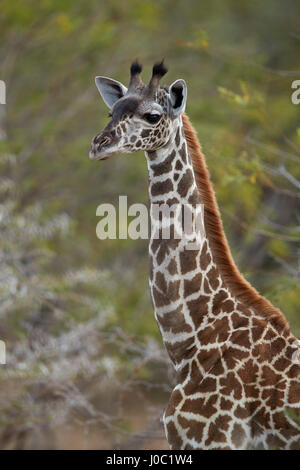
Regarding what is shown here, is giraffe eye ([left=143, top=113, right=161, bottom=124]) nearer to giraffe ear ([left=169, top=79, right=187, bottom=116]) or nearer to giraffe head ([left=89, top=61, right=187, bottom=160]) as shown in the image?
giraffe head ([left=89, top=61, right=187, bottom=160])

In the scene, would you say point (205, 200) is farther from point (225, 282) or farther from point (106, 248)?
point (106, 248)

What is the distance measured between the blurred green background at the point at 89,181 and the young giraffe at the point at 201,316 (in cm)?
573

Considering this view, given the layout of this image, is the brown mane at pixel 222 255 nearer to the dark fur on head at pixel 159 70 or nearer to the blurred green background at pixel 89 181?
the dark fur on head at pixel 159 70

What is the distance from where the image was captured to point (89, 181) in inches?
709

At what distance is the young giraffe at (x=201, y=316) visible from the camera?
470 cm

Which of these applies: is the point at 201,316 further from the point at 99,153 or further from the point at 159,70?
the point at 159,70

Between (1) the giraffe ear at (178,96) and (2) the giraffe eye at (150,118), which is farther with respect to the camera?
(1) the giraffe ear at (178,96)

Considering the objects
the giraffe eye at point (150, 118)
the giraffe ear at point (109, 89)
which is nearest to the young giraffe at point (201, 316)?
the giraffe eye at point (150, 118)

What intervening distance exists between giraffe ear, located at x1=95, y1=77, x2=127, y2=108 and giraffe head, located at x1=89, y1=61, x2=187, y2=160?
312 mm

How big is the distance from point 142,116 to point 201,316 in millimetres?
1299

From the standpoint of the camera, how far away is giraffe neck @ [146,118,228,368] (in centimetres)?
498

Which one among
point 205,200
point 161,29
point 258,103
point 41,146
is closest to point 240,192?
point 41,146

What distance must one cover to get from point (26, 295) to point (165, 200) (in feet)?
19.0

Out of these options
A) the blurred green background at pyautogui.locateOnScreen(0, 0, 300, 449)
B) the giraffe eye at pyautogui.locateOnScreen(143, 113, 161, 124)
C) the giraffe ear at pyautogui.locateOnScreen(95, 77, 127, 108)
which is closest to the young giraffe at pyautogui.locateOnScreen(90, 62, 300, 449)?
the giraffe eye at pyautogui.locateOnScreen(143, 113, 161, 124)
